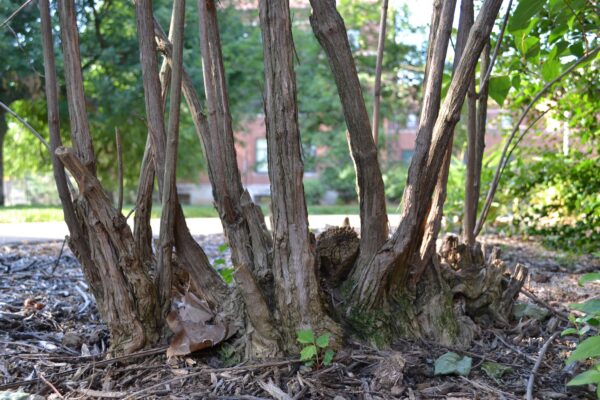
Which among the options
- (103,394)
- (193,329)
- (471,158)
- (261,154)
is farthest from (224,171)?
(261,154)

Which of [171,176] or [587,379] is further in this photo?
[171,176]

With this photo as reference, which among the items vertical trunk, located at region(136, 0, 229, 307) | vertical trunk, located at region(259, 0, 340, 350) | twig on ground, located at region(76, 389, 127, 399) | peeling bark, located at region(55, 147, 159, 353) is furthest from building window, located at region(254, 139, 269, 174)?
twig on ground, located at region(76, 389, 127, 399)

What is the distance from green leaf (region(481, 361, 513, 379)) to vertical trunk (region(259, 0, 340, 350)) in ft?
2.02

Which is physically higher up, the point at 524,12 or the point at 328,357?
the point at 524,12

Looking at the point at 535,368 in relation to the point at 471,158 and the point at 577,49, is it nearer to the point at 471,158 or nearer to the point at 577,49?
the point at 471,158

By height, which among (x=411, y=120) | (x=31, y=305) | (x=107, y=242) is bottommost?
(x=31, y=305)

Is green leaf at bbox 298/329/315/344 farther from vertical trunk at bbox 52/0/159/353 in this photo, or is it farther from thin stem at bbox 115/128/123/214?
thin stem at bbox 115/128/123/214

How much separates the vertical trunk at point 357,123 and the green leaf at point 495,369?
623 mm

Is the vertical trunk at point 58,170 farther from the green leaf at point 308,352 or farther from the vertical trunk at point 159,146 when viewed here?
the green leaf at point 308,352

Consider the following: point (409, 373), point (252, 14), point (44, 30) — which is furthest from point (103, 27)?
point (409, 373)

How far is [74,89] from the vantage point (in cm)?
245

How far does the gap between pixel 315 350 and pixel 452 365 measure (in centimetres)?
53

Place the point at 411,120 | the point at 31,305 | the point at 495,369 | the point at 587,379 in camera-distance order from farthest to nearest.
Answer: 1. the point at 411,120
2. the point at 31,305
3. the point at 495,369
4. the point at 587,379

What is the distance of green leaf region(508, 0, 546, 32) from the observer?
2.38 meters
